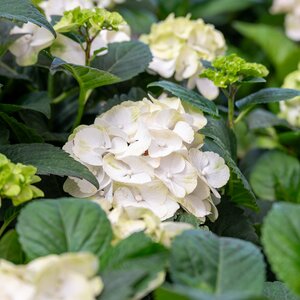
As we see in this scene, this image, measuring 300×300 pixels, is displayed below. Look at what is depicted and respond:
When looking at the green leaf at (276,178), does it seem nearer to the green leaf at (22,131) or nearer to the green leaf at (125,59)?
the green leaf at (125,59)

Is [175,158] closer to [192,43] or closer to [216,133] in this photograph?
[216,133]

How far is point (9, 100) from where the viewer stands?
1.08 metres

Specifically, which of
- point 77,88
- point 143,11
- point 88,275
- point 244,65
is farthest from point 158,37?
point 88,275

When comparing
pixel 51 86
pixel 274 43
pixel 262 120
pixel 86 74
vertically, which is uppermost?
pixel 86 74

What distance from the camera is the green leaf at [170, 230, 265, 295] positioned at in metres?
0.53

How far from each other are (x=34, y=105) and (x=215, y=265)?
19.0 inches

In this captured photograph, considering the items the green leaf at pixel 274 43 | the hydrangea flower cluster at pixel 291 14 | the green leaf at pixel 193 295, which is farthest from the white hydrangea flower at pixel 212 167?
the hydrangea flower cluster at pixel 291 14

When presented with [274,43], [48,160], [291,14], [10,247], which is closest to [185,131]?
[48,160]

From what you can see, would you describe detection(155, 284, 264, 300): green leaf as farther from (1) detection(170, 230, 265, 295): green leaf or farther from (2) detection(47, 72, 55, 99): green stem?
(2) detection(47, 72, 55, 99): green stem

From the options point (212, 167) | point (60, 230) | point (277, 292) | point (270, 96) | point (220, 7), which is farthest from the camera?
point (220, 7)

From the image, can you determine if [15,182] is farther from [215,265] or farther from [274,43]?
[274,43]

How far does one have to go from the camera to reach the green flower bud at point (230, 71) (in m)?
0.89

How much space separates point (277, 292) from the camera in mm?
719

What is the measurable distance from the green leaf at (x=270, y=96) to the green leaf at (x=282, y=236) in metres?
0.38
